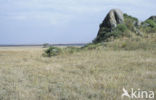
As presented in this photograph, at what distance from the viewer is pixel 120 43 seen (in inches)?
822

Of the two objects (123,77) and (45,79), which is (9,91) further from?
(123,77)

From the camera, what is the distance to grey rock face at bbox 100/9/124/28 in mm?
25444

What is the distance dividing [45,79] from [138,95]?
3.75 m

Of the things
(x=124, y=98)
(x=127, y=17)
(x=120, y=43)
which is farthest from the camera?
(x=127, y=17)

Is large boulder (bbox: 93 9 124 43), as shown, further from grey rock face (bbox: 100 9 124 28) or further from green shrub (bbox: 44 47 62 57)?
green shrub (bbox: 44 47 62 57)

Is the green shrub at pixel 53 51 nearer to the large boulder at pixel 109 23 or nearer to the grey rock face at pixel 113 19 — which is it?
the large boulder at pixel 109 23

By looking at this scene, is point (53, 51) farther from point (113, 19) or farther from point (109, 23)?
point (113, 19)

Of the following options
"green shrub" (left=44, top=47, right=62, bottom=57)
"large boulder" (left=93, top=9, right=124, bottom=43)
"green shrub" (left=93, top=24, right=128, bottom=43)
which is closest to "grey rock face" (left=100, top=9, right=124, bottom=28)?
"large boulder" (left=93, top=9, right=124, bottom=43)

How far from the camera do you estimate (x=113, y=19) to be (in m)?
25.7

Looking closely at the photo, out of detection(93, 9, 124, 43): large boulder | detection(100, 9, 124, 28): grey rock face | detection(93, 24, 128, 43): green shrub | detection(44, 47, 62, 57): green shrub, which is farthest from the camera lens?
detection(100, 9, 124, 28): grey rock face

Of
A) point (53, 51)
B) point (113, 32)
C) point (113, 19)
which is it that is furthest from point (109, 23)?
point (53, 51)


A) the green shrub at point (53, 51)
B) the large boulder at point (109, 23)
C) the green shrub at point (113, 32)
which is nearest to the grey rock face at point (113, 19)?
the large boulder at point (109, 23)

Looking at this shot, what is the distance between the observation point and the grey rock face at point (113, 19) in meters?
25.4

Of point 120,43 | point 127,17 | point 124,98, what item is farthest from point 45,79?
point 127,17
